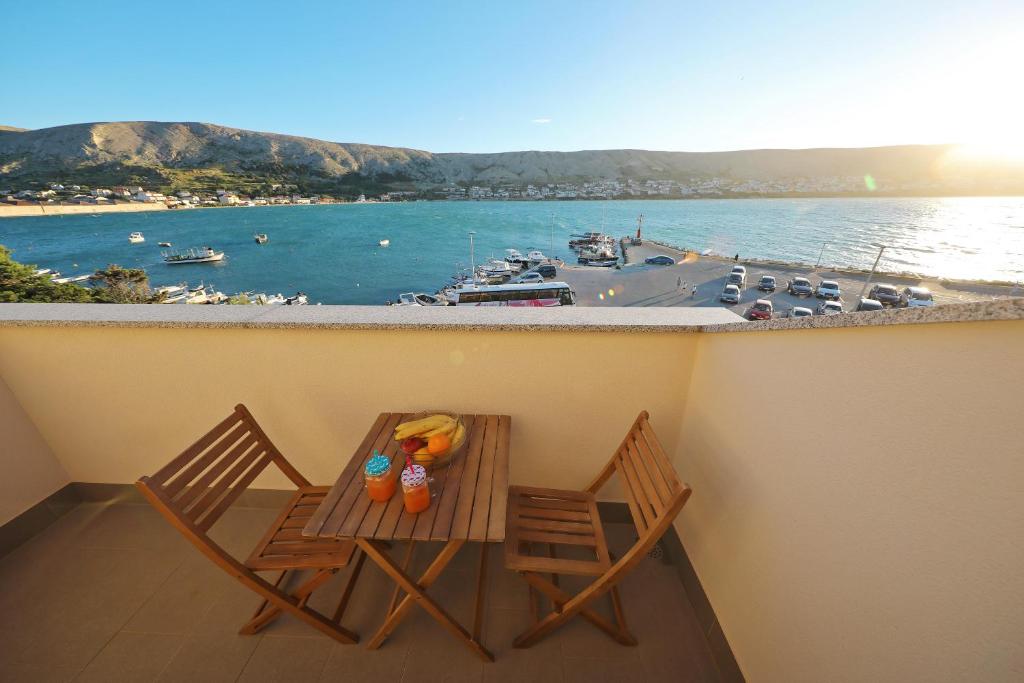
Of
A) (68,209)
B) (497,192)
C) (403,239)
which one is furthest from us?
(497,192)

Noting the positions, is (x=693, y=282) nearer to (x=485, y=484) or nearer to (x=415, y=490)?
(x=485, y=484)

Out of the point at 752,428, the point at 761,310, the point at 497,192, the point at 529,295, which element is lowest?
the point at 761,310

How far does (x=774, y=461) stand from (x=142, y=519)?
3.46m

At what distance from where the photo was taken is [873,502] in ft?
3.25

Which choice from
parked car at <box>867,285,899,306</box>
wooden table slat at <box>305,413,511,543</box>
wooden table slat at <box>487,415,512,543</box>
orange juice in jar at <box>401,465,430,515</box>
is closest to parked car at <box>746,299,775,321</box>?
parked car at <box>867,285,899,306</box>

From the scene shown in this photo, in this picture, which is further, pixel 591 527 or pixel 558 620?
pixel 591 527

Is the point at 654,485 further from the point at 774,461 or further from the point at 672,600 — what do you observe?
the point at 672,600

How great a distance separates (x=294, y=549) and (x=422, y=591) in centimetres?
65

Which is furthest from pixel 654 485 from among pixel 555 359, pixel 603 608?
pixel 603 608

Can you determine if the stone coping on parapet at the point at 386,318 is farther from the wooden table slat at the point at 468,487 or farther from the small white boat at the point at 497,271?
the small white boat at the point at 497,271

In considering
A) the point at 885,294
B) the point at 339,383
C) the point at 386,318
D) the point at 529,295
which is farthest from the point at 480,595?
the point at 885,294

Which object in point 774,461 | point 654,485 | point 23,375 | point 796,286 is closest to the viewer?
point 774,461

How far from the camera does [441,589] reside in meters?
1.87

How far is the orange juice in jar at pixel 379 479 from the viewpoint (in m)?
1.37
